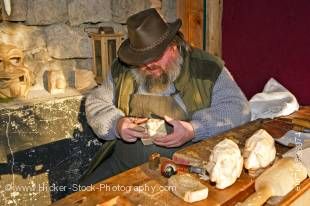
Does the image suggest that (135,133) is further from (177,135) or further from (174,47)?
(174,47)

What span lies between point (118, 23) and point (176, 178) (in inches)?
60.9

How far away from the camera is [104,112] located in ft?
5.68

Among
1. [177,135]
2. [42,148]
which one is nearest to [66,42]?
[42,148]

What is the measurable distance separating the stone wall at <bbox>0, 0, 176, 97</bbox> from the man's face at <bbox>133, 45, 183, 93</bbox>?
65cm

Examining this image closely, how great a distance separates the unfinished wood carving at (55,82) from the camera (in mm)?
2041

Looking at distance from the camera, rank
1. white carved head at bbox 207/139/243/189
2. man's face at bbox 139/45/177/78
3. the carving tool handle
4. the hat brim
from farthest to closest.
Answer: man's face at bbox 139/45/177/78 < the hat brim < white carved head at bbox 207/139/243/189 < the carving tool handle

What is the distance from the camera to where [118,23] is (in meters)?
2.38

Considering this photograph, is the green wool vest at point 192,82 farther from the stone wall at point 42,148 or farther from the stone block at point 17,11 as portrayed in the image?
the stone block at point 17,11

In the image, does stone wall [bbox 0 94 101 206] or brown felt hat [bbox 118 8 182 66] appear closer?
brown felt hat [bbox 118 8 182 66]

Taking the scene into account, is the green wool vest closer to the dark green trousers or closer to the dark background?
the dark green trousers

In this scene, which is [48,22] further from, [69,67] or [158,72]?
[158,72]

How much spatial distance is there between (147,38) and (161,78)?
9.7 inches

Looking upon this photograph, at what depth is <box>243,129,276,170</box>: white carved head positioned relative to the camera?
Answer: 1158 mm

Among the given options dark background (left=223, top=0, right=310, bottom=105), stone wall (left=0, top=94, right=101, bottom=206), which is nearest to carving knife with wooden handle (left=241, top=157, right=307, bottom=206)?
dark background (left=223, top=0, right=310, bottom=105)
